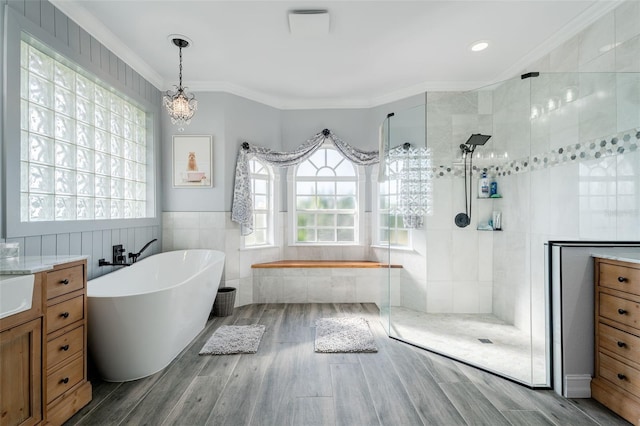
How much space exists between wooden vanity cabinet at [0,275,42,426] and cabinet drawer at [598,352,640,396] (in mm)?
3047

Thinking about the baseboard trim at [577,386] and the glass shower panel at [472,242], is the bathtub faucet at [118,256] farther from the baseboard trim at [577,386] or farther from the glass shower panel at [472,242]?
the baseboard trim at [577,386]

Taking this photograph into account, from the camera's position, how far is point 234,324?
321cm

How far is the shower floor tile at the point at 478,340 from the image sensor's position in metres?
2.19

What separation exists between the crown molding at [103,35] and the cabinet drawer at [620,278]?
390 cm

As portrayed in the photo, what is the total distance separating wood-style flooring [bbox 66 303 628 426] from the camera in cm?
174

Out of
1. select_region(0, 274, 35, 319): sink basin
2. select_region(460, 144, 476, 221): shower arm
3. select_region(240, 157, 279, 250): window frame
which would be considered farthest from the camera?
select_region(240, 157, 279, 250): window frame

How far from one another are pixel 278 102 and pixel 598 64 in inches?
126

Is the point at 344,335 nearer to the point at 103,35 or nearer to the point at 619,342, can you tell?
the point at 619,342

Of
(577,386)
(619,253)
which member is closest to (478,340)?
(577,386)

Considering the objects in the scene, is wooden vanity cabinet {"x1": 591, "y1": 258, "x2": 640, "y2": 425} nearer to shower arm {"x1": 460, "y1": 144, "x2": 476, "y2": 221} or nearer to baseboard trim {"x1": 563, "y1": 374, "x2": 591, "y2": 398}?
baseboard trim {"x1": 563, "y1": 374, "x2": 591, "y2": 398}

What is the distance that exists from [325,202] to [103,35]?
9.49ft

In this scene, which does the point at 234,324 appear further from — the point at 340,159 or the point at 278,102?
the point at 278,102

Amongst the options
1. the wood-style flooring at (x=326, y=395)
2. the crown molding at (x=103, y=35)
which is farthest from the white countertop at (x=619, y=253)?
the crown molding at (x=103, y=35)

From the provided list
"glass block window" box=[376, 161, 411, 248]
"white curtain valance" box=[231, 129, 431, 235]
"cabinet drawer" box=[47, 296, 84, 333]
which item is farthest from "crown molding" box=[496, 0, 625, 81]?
"cabinet drawer" box=[47, 296, 84, 333]
